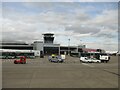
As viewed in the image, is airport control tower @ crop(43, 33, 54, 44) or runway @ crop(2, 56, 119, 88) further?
airport control tower @ crop(43, 33, 54, 44)

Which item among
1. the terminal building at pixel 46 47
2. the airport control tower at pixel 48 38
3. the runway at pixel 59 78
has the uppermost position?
the airport control tower at pixel 48 38

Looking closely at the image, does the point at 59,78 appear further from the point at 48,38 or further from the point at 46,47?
the point at 48,38

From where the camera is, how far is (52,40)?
188 meters

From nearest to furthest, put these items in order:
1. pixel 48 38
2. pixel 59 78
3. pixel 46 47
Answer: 1. pixel 59 78
2. pixel 46 47
3. pixel 48 38

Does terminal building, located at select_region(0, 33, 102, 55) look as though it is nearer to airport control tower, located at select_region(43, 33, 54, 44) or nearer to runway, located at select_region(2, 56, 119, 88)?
airport control tower, located at select_region(43, 33, 54, 44)

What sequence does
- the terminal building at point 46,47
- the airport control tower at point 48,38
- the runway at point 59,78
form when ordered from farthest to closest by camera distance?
the airport control tower at point 48,38
the terminal building at point 46,47
the runway at point 59,78

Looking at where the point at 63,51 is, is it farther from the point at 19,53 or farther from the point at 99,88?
the point at 99,88

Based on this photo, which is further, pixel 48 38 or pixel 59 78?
pixel 48 38

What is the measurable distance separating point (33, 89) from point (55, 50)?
15836 centimetres

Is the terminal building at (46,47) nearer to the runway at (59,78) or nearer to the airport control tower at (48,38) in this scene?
the airport control tower at (48,38)

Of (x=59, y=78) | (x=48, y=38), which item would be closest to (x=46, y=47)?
(x=48, y=38)

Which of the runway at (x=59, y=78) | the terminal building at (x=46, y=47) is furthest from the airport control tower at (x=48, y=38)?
the runway at (x=59, y=78)

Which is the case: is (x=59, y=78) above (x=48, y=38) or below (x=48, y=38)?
below

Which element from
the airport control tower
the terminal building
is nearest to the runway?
the terminal building
